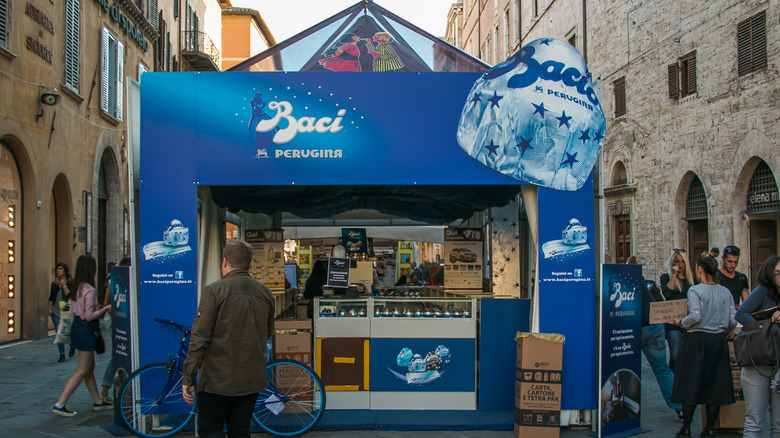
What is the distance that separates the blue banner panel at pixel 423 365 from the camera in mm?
7586

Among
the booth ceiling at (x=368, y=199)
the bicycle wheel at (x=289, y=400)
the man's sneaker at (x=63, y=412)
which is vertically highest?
the booth ceiling at (x=368, y=199)

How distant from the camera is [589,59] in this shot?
25109 millimetres

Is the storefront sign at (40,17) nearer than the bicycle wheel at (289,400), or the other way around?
the bicycle wheel at (289,400)

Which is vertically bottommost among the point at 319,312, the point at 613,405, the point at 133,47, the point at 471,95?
the point at 613,405

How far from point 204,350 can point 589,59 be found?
74.8 ft

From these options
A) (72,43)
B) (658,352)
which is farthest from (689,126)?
(72,43)

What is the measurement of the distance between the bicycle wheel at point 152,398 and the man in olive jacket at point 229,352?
1986 mm

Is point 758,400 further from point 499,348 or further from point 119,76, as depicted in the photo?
point 119,76

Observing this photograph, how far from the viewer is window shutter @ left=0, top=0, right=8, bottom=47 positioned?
12562mm

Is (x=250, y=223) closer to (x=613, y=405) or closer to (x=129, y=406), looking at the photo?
(x=129, y=406)

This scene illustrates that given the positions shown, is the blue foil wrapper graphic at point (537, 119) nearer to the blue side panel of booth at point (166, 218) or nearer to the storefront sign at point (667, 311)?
the storefront sign at point (667, 311)

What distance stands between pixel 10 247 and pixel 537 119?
10.8 meters

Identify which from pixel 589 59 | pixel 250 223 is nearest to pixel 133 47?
pixel 250 223

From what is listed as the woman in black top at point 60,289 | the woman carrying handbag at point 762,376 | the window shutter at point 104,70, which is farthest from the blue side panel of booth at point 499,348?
the window shutter at point 104,70
